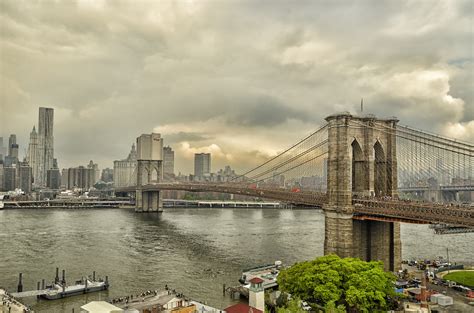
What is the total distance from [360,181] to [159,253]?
24.3 meters

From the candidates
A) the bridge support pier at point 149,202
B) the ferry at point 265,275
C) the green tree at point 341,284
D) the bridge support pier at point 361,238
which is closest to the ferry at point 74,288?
the ferry at point 265,275

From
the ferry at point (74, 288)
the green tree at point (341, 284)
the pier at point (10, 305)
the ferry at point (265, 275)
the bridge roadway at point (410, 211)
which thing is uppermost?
the bridge roadway at point (410, 211)

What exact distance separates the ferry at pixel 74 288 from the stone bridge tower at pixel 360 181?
1893cm

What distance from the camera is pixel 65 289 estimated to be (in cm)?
3142

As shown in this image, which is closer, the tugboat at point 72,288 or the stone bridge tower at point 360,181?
the tugboat at point 72,288

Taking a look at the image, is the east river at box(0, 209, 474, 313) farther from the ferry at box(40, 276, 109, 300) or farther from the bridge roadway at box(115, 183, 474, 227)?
the bridge roadway at box(115, 183, 474, 227)

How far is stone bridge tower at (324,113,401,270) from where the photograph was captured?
33.6m

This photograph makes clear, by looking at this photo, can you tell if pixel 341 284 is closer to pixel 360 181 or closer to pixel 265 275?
pixel 265 275

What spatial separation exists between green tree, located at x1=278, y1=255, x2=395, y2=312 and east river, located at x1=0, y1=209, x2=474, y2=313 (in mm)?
6635

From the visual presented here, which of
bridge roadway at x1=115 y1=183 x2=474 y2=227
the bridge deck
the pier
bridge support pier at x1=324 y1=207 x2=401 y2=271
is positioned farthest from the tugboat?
bridge roadway at x1=115 y1=183 x2=474 y2=227

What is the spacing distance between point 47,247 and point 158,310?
101 ft

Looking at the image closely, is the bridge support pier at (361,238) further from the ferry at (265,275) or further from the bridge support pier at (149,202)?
the bridge support pier at (149,202)

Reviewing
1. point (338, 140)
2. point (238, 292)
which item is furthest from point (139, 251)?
point (338, 140)

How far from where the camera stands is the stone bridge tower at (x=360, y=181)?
33.6 metres
